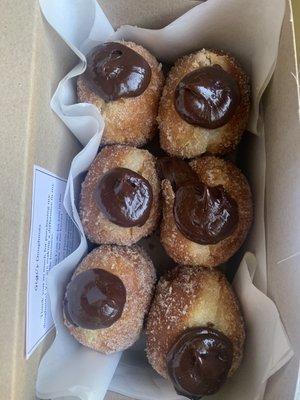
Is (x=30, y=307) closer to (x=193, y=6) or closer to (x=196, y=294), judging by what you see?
(x=196, y=294)

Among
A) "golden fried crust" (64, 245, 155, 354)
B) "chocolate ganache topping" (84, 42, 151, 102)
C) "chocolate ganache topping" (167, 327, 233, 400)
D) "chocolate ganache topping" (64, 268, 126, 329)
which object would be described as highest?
"chocolate ganache topping" (84, 42, 151, 102)

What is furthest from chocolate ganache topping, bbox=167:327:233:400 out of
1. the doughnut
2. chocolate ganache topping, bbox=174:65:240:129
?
chocolate ganache topping, bbox=174:65:240:129

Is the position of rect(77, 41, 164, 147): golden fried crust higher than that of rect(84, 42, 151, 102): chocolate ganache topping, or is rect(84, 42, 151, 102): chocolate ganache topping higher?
rect(84, 42, 151, 102): chocolate ganache topping

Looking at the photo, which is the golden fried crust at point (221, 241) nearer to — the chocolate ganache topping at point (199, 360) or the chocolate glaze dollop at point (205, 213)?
the chocolate glaze dollop at point (205, 213)

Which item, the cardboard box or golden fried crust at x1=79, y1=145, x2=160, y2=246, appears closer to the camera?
the cardboard box

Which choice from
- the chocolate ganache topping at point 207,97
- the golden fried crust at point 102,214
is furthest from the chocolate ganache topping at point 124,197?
the chocolate ganache topping at point 207,97

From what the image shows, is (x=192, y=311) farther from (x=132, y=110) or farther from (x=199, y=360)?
(x=132, y=110)

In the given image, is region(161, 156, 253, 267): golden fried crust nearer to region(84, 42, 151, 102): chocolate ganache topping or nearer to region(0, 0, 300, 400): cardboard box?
region(0, 0, 300, 400): cardboard box
